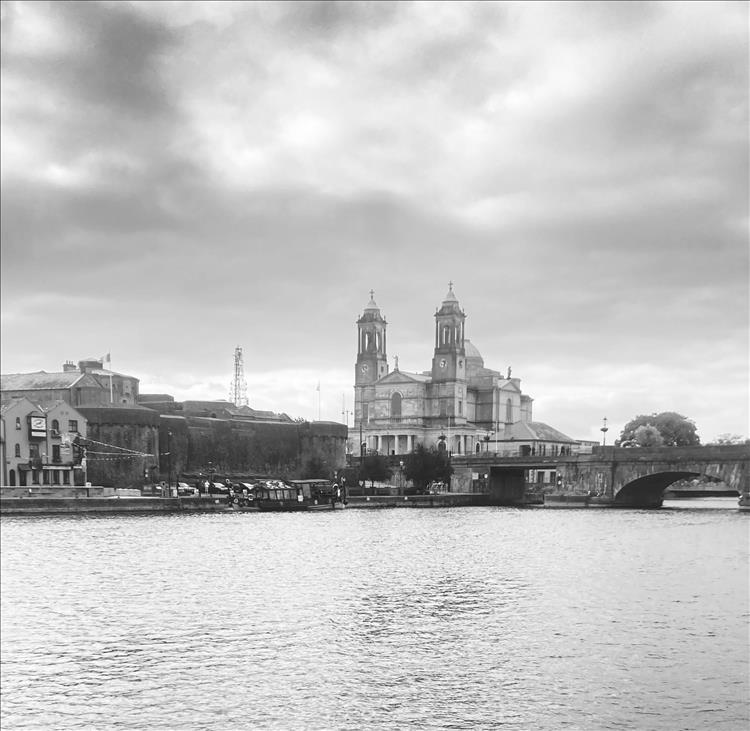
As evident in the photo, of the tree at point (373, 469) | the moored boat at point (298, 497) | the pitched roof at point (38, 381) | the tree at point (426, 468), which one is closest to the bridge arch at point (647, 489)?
the tree at point (426, 468)

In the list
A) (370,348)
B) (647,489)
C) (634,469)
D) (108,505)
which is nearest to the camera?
(108,505)

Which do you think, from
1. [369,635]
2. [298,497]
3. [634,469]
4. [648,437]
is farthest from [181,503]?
[648,437]

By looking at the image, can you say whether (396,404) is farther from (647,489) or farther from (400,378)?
(647,489)

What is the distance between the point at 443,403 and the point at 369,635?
135m

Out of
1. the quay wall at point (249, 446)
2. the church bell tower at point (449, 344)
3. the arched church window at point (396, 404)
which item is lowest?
the quay wall at point (249, 446)

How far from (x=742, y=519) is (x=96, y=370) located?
220 ft

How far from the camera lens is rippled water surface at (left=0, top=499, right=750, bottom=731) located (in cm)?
2034

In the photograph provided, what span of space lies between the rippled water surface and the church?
10688 cm

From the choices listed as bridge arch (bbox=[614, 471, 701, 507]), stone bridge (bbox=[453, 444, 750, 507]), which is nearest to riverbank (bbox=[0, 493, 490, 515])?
stone bridge (bbox=[453, 444, 750, 507])

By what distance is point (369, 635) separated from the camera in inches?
1065

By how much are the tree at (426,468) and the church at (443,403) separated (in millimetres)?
39868

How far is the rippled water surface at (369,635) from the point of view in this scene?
66.7 feet

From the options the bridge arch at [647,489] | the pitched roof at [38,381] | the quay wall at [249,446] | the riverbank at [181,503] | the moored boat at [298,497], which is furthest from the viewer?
the quay wall at [249,446]

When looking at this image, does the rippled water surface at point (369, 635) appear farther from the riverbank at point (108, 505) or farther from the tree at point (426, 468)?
the tree at point (426, 468)
